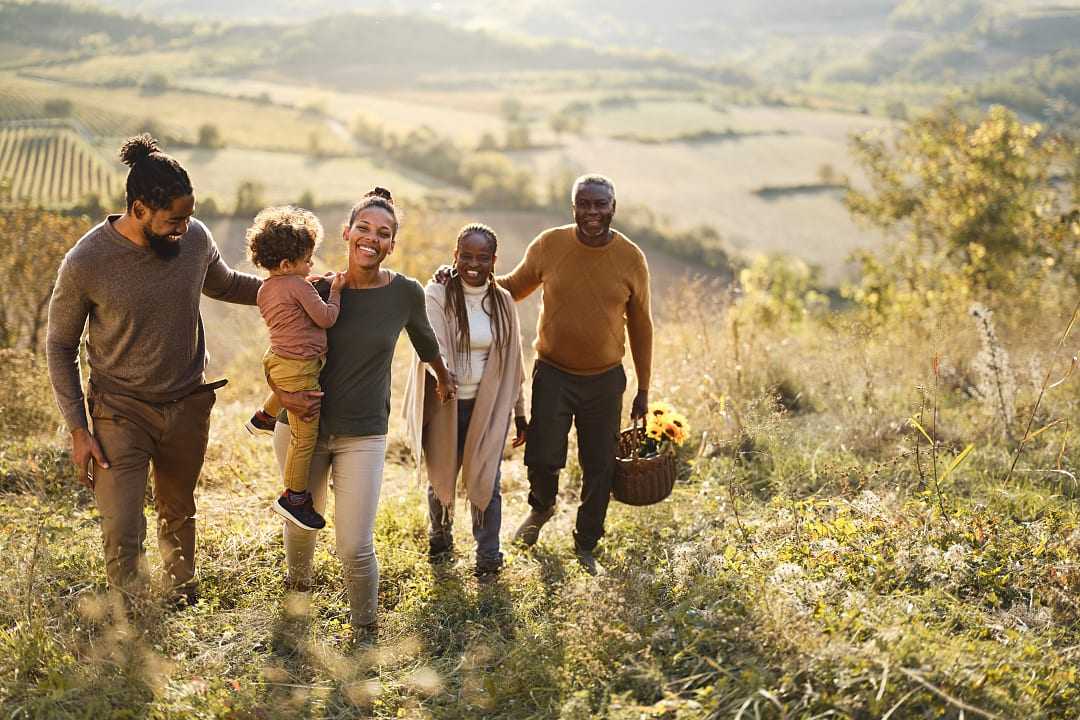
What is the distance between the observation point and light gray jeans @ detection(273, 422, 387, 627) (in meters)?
3.33

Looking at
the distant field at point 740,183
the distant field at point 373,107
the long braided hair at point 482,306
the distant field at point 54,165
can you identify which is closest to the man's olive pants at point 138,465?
the long braided hair at point 482,306

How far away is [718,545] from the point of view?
13.6ft

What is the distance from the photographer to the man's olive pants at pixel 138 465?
10.5 feet

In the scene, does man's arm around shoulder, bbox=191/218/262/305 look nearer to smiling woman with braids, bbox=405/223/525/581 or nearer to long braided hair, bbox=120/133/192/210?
long braided hair, bbox=120/133/192/210

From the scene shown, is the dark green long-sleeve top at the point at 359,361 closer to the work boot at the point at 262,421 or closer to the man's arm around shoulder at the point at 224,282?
the work boot at the point at 262,421

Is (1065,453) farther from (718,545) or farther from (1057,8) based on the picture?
(1057,8)

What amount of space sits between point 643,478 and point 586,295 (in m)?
0.99

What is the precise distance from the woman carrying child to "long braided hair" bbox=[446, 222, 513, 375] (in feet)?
2.57

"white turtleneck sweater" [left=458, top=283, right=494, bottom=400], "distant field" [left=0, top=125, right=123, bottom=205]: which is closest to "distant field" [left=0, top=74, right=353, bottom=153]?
"distant field" [left=0, top=125, right=123, bottom=205]

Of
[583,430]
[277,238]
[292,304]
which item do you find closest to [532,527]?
[583,430]

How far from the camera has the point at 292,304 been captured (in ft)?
10.1

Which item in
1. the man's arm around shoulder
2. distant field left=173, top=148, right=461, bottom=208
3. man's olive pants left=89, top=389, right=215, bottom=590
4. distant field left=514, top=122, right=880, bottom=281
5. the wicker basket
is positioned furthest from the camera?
distant field left=514, top=122, right=880, bottom=281

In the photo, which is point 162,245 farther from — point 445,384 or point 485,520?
point 485,520

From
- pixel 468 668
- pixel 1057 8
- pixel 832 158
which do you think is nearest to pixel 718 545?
pixel 468 668
